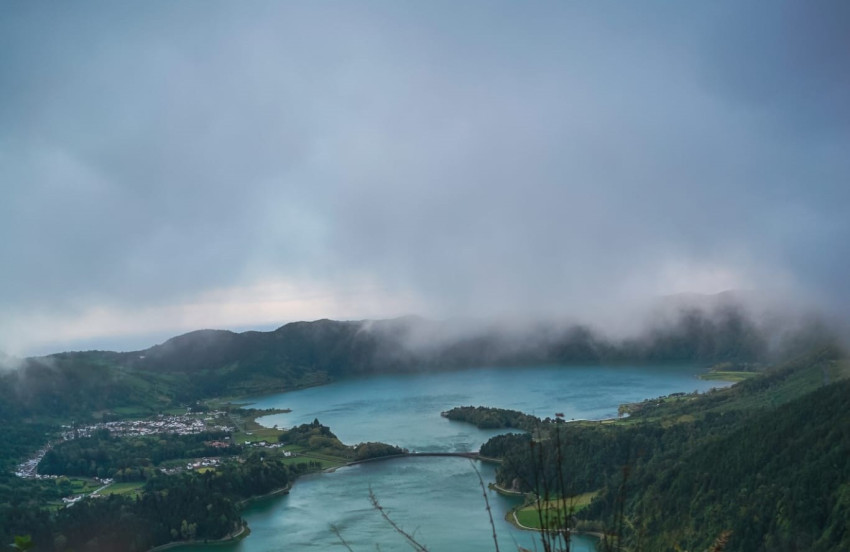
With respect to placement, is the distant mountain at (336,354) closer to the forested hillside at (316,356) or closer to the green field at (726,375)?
the forested hillside at (316,356)

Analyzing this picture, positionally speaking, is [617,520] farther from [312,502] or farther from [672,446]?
[312,502]

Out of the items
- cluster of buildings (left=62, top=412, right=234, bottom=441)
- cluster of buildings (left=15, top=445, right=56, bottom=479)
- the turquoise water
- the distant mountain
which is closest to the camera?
the turquoise water

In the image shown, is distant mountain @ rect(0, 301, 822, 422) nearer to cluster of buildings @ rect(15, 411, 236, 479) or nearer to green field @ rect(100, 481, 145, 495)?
cluster of buildings @ rect(15, 411, 236, 479)

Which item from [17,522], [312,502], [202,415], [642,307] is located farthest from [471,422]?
[642,307]

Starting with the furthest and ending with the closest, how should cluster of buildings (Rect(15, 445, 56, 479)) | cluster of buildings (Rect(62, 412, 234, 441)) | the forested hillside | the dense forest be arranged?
the forested hillside → cluster of buildings (Rect(62, 412, 234, 441)) → cluster of buildings (Rect(15, 445, 56, 479)) → the dense forest

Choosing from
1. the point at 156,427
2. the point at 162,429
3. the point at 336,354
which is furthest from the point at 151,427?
the point at 336,354

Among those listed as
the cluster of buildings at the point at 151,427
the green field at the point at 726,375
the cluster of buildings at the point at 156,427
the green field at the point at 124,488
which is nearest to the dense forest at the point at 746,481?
the green field at the point at 124,488

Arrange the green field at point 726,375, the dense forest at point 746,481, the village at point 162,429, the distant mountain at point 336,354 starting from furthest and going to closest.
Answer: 1. the distant mountain at point 336,354
2. the green field at point 726,375
3. the village at point 162,429
4. the dense forest at point 746,481

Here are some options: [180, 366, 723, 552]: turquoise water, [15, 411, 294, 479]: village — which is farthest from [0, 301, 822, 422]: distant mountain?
[15, 411, 294, 479]: village
